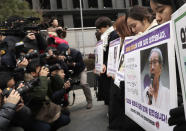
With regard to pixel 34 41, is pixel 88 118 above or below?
below

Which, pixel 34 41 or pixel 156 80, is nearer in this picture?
pixel 156 80

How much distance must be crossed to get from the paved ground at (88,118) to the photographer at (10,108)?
1186 millimetres

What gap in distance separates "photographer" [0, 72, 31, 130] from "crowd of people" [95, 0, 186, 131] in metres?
1.07

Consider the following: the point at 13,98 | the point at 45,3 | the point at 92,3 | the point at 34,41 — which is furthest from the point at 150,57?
the point at 92,3

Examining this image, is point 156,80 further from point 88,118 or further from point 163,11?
point 88,118

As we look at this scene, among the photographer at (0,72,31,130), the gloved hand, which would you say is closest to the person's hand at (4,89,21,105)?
the photographer at (0,72,31,130)

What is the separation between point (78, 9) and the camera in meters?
27.1

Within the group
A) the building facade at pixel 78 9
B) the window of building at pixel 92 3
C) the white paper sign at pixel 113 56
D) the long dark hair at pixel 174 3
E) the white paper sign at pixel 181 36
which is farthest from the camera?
the window of building at pixel 92 3

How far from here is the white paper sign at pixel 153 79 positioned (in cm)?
132

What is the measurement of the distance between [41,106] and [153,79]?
6.81 ft

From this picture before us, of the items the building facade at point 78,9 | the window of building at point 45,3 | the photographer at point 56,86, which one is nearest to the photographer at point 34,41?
the photographer at point 56,86

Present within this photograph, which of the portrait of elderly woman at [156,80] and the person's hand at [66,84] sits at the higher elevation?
the portrait of elderly woman at [156,80]

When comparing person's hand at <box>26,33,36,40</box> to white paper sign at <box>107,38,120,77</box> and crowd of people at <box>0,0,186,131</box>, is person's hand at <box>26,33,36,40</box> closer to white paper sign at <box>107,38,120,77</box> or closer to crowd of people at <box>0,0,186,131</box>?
crowd of people at <box>0,0,186,131</box>

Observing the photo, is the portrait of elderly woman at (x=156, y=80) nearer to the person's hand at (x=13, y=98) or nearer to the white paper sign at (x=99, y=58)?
the person's hand at (x=13, y=98)
